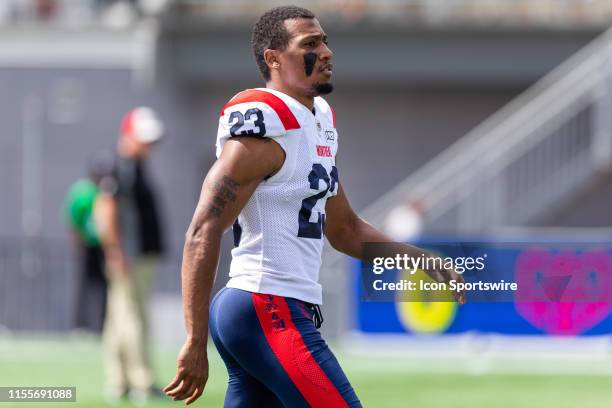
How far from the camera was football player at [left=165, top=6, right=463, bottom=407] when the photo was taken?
5090mm

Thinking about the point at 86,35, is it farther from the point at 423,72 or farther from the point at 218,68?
the point at 423,72

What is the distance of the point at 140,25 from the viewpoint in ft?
78.1

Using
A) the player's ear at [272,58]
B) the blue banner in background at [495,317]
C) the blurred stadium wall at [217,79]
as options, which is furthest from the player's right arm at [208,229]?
the blurred stadium wall at [217,79]

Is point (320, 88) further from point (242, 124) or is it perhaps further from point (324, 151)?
point (242, 124)

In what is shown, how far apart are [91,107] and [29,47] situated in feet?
4.80

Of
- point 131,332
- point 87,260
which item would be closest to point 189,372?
point 131,332

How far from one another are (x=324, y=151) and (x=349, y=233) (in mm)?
624

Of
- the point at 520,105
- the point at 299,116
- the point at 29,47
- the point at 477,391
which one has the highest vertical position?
the point at 29,47

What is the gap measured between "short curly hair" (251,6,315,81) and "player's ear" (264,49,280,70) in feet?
0.05

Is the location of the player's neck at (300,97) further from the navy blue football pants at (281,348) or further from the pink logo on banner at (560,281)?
the pink logo on banner at (560,281)

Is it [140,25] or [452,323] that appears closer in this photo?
[452,323]

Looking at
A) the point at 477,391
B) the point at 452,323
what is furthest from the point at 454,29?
the point at 477,391
